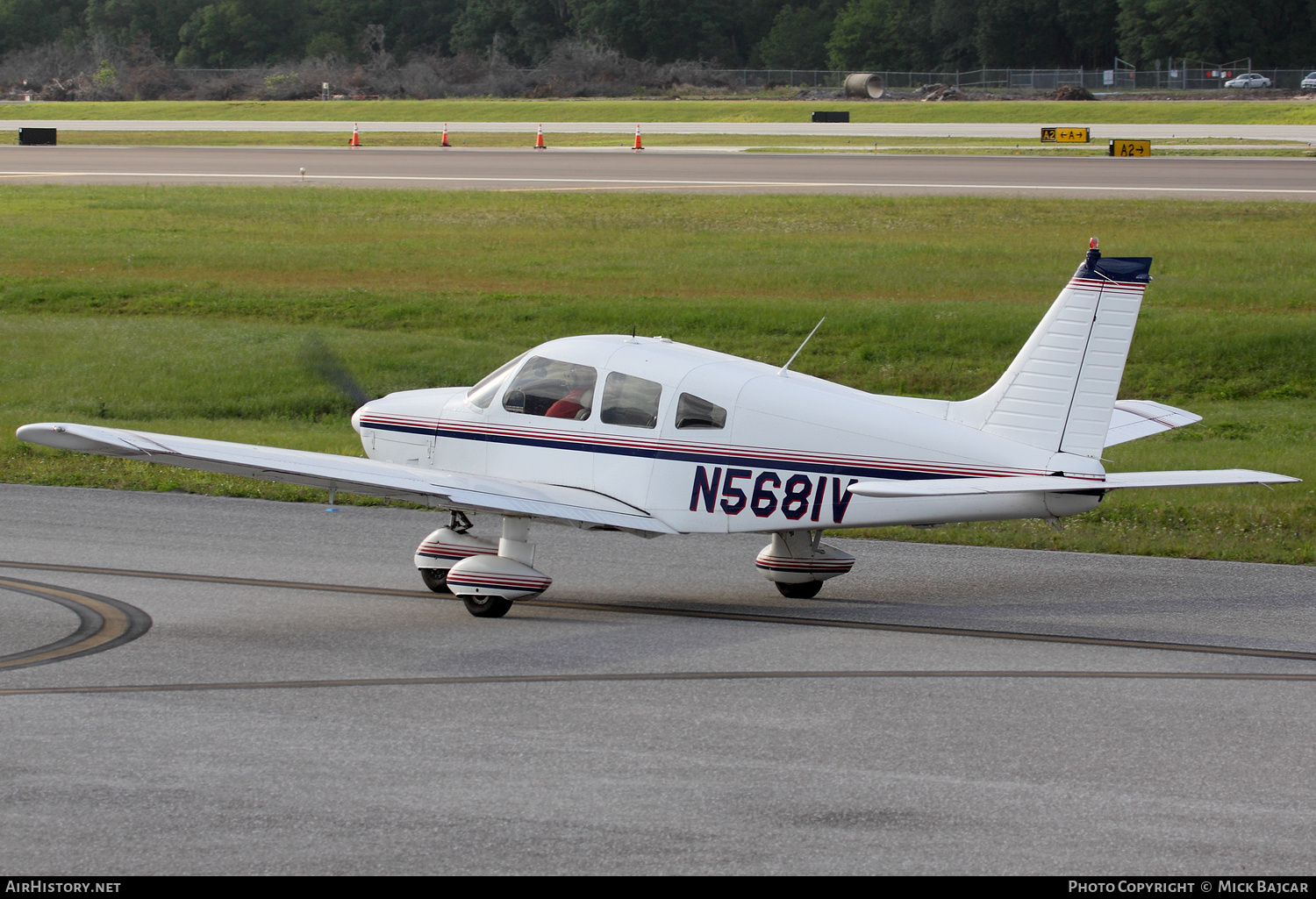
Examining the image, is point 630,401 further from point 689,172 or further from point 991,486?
point 689,172

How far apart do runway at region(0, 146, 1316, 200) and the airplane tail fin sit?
30.2 meters

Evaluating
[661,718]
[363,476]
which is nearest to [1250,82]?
[363,476]

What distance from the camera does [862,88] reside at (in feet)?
299

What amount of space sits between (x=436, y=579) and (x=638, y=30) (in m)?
110

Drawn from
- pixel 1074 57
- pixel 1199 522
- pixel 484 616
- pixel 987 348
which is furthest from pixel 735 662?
pixel 1074 57

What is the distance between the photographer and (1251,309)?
2606 centimetres

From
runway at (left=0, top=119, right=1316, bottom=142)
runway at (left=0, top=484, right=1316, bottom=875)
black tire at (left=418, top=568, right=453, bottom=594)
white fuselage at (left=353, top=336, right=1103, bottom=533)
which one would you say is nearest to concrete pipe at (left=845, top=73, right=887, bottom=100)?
runway at (left=0, top=119, right=1316, bottom=142)

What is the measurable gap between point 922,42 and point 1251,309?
95.6 m

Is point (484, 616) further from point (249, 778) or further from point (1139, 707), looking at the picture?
point (1139, 707)

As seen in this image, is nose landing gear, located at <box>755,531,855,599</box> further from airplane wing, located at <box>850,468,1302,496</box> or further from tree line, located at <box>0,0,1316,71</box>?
tree line, located at <box>0,0,1316,71</box>

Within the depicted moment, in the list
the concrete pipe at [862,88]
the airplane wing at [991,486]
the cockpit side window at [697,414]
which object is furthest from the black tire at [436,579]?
the concrete pipe at [862,88]

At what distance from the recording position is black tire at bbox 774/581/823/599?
12.2 metres

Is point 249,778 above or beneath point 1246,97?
beneath
